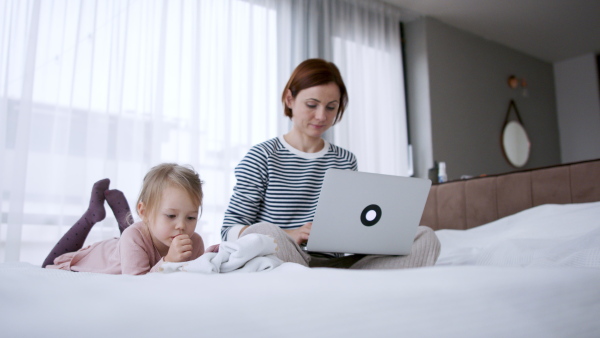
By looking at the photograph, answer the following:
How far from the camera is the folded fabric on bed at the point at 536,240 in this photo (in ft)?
4.19

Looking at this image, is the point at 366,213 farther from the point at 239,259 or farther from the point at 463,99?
the point at 463,99

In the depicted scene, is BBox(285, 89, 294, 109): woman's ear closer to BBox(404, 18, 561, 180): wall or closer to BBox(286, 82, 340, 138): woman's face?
BBox(286, 82, 340, 138): woman's face

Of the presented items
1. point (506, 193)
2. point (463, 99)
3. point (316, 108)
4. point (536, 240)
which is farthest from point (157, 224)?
point (463, 99)

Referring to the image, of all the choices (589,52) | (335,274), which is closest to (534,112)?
(589,52)

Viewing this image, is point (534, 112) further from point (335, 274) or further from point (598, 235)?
point (335, 274)

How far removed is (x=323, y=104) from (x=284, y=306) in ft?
3.44

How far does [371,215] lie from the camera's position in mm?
1104

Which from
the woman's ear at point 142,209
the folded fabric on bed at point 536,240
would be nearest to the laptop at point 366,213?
the folded fabric on bed at point 536,240

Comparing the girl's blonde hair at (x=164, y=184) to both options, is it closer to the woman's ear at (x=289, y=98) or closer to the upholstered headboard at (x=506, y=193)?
the woman's ear at (x=289, y=98)

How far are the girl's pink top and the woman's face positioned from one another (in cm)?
46

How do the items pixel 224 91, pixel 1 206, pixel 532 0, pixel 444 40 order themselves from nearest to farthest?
pixel 1 206 < pixel 224 91 < pixel 532 0 < pixel 444 40

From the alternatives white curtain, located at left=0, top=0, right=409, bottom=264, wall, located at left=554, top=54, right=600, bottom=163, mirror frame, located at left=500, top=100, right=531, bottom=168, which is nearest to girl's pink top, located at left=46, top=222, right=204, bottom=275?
white curtain, located at left=0, top=0, right=409, bottom=264

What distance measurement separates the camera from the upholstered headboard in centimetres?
194

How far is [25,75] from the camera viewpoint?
2.35m
